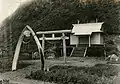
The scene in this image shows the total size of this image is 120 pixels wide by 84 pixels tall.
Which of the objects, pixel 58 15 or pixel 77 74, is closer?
pixel 77 74

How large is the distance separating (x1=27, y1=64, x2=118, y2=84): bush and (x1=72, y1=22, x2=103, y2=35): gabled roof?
0.80ft

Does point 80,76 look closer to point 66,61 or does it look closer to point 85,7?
point 66,61

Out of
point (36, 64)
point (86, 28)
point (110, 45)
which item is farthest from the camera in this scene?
point (36, 64)

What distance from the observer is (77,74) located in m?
1.74

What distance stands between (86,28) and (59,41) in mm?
261

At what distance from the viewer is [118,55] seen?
5.34ft

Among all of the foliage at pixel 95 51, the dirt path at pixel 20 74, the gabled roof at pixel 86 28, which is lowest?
the dirt path at pixel 20 74

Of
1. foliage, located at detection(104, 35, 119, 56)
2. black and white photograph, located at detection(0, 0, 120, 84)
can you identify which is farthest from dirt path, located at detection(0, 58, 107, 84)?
foliage, located at detection(104, 35, 119, 56)

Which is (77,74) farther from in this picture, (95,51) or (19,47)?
(19,47)

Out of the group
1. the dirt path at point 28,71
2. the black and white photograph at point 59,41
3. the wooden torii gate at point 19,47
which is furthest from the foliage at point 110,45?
the wooden torii gate at point 19,47

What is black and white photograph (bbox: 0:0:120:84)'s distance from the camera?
66.5 inches

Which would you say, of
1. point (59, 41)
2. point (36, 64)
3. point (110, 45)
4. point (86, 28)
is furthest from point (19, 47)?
point (110, 45)

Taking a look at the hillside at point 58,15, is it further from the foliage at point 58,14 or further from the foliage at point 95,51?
the foliage at point 95,51

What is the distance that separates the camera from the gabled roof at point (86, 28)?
179 centimetres
